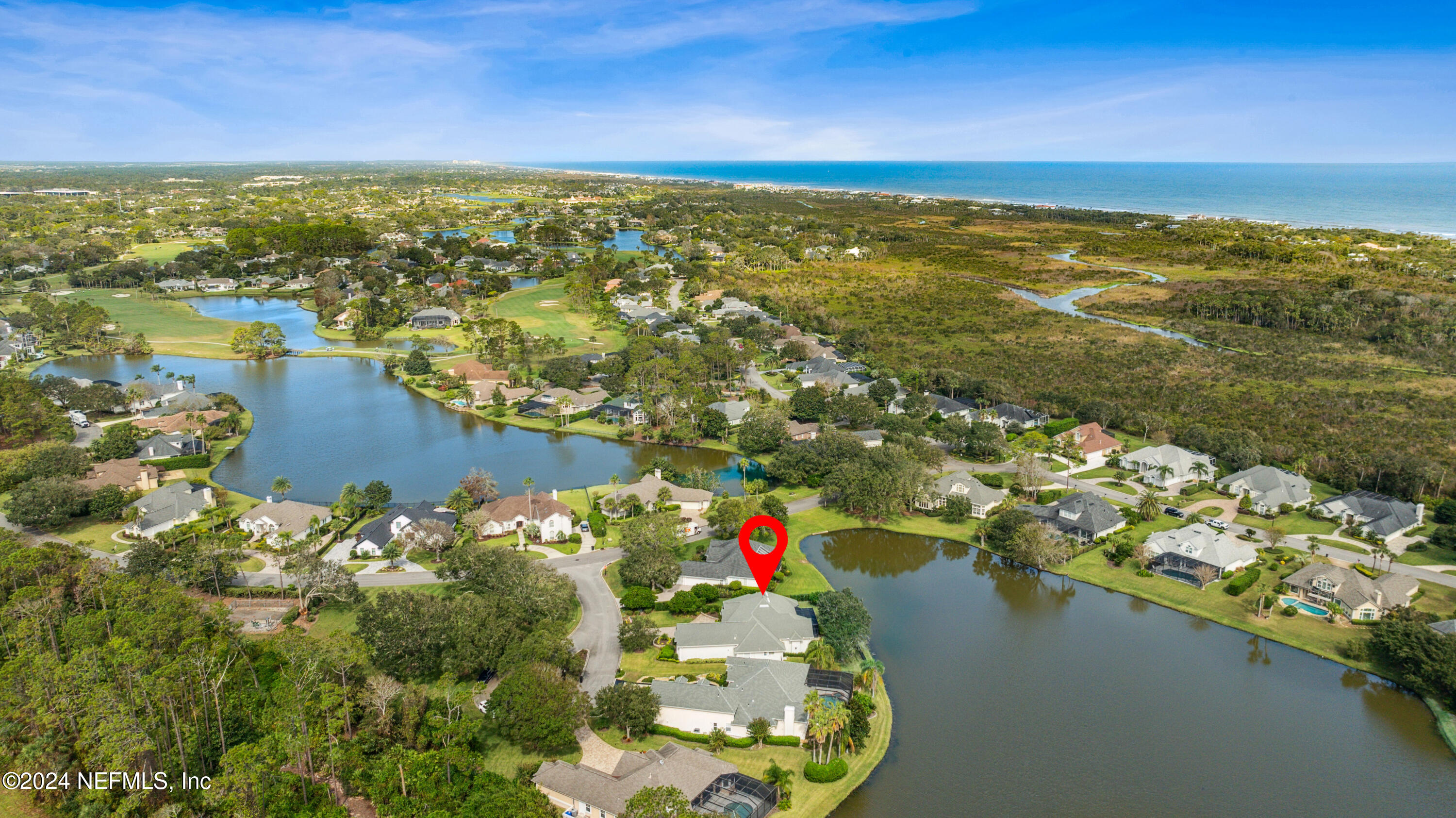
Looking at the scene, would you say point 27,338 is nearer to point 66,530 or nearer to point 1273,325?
point 66,530

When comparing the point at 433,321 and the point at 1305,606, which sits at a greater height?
the point at 433,321

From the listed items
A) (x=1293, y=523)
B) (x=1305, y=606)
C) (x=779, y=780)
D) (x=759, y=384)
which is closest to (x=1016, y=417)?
(x=1293, y=523)

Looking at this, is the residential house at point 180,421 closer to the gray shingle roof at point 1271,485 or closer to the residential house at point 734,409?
the residential house at point 734,409

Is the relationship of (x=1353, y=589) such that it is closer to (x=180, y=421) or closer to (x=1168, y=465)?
(x=1168, y=465)

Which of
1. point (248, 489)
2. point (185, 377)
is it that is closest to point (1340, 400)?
point (248, 489)

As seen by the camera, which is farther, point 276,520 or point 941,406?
point 941,406

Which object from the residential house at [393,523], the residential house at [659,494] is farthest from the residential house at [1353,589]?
A: the residential house at [393,523]

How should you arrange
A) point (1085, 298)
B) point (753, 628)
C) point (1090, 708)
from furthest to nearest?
point (1085, 298) < point (753, 628) < point (1090, 708)

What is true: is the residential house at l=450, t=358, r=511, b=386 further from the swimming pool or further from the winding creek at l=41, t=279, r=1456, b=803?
the swimming pool
